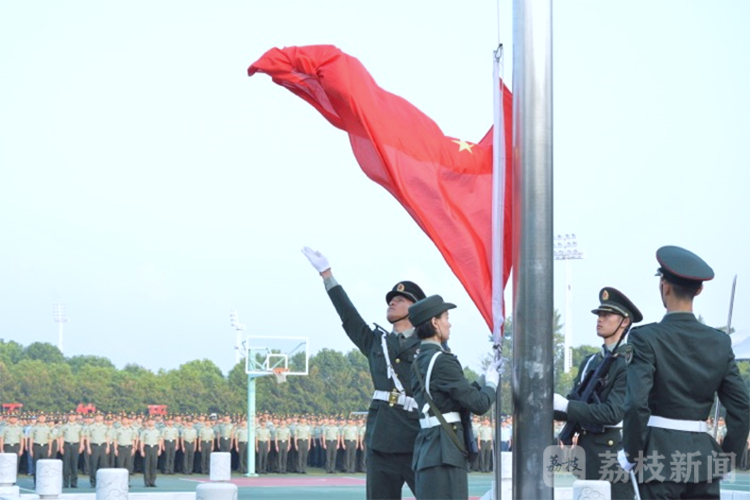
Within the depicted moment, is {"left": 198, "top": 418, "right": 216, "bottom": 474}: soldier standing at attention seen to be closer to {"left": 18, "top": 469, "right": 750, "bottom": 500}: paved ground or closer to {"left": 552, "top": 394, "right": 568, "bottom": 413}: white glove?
{"left": 18, "top": 469, "right": 750, "bottom": 500}: paved ground

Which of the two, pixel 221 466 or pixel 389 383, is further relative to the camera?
pixel 221 466

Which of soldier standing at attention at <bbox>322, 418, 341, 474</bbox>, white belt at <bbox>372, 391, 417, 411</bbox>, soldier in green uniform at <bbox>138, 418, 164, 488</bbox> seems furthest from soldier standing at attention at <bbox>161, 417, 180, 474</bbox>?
white belt at <bbox>372, 391, 417, 411</bbox>

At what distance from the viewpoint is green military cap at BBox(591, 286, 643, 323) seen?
735 centimetres

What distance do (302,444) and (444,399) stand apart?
2301cm

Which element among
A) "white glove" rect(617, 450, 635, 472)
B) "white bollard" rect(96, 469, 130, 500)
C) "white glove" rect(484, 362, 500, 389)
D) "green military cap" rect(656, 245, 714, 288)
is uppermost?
"green military cap" rect(656, 245, 714, 288)

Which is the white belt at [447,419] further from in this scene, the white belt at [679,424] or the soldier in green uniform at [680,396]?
the white belt at [679,424]

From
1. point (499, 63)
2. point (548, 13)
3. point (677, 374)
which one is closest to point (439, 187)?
point (499, 63)

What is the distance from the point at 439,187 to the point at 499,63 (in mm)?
786

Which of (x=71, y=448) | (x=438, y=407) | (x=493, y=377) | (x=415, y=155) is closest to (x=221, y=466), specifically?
(x=71, y=448)

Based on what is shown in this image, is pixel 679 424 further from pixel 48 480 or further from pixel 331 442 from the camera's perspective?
pixel 331 442

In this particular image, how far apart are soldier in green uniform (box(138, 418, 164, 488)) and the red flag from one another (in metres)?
18.0

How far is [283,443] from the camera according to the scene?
95.3 ft

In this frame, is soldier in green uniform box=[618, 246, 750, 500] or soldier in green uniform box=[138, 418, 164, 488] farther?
soldier in green uniform box=[138, 418, 164, 488]

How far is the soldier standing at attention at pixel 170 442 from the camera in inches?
1065
